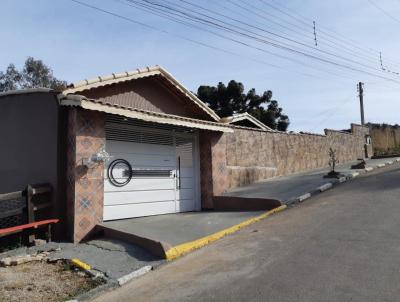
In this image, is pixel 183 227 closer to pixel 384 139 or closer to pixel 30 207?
pixel 30 207

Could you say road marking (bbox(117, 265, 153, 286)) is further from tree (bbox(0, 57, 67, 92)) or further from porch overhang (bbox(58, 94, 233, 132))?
tree (bbox(0, 57, 67, 92))

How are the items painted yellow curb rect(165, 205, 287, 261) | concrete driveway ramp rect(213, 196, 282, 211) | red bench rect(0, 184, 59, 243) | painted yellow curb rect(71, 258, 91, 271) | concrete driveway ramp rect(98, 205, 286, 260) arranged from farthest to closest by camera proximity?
1. concrete driveway ramp rect(213, 196, 282, 211)
2. red bench rect(0, 184, 59, 243)
3. concrete driveway ramp rect(98, 205, 286, 260)
4. painted yellow curb rect(165, 205, 287, 261)
5. painted yellow curb rect(71, 258, 91, 271)

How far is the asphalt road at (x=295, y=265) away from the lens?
504 cm

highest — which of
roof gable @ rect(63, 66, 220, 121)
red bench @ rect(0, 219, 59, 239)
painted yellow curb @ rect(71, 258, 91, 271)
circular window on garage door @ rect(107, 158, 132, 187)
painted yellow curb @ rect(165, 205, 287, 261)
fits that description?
roof gable @ rect(63, 66, 220, 121)

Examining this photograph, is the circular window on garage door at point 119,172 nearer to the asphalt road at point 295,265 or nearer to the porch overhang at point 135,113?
the porch overhang at point 135,113

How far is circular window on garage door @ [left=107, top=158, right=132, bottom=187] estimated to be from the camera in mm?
9773

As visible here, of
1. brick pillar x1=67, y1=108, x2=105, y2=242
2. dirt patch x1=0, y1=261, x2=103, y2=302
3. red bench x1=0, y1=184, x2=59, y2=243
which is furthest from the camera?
brick pillar x1=67, y1=108, x2=105, y2=242

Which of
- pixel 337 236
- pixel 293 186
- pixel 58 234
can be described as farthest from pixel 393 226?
pixel 58 234

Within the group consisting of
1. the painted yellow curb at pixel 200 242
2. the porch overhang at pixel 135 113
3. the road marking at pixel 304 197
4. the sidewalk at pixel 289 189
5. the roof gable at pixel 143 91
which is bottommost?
the painted yellow curb at pixel 200 242

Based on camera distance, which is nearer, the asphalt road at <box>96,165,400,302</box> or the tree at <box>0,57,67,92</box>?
the asphalt road at <box>96,165,400,302</box>

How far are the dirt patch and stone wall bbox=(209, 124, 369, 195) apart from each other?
642 centimetres

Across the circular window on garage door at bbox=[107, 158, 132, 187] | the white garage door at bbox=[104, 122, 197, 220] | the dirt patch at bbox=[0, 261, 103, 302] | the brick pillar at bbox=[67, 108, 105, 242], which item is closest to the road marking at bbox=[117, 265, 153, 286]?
the dirt patch at bbox=[0, 261, 103, 302]

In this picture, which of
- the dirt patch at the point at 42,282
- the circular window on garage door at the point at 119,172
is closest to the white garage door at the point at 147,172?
the circular window on garage door at the point at 119,172

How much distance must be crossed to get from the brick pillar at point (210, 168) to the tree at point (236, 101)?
2197 cm
